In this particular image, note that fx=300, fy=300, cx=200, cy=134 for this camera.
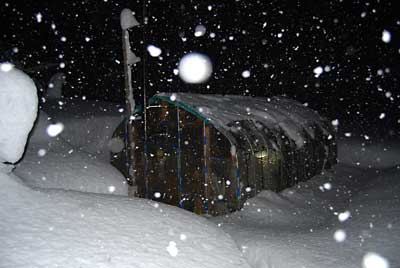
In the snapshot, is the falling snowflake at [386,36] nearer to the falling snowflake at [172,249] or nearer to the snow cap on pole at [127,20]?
the snow cap on pole at [127,20]

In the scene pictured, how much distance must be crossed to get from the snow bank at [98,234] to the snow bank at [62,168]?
3.34 m

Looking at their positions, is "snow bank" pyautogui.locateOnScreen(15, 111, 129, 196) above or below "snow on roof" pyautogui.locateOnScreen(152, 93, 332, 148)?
below

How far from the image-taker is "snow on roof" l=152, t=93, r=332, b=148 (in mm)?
9547

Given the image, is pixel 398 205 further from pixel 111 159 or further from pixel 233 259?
pixel 111 159

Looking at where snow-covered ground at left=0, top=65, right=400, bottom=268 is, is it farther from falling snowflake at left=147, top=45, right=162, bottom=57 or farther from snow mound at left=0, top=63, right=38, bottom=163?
falling snowflake at left=147, top=45, right=162, bottom=57

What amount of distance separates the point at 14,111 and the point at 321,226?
24.9 feet

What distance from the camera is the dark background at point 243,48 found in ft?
64.4

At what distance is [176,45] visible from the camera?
985 inches

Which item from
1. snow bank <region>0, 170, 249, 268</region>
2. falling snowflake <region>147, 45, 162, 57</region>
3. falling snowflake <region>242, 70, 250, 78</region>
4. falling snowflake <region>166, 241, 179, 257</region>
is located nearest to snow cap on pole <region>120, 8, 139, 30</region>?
snow bank <region>0, 170, 249, 268</region>

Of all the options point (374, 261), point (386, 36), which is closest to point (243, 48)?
point (386, 36)

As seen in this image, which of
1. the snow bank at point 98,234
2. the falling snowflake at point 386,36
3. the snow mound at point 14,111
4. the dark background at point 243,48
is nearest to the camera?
the snow bank at point 98,234

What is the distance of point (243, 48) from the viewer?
93.8 ft

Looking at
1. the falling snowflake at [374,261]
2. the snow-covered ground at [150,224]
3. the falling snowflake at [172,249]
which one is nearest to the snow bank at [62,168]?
the snow-covered ground at [150,224]

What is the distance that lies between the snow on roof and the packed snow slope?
6.89ft
